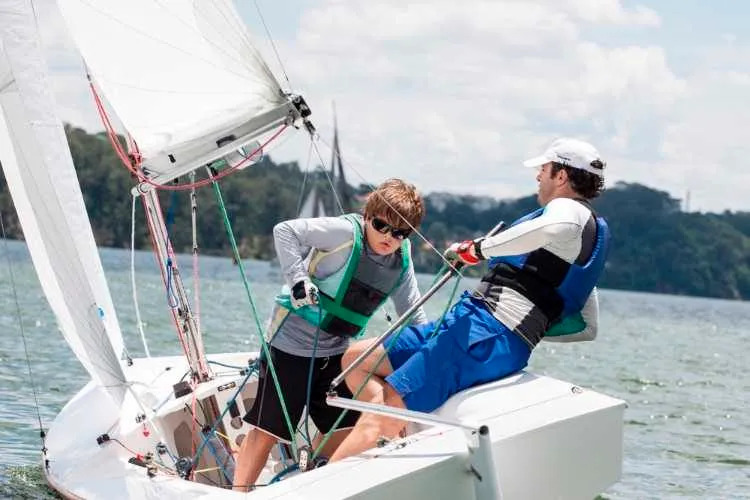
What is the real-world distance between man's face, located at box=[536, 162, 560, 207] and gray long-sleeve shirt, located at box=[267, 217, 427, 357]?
0.55m

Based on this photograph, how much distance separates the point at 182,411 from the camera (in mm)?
5711

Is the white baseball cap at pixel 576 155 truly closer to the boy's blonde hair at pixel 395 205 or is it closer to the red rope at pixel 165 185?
the boy's blonde hair at pixel 395 205

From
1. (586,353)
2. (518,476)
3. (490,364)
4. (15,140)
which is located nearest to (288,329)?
(490,364)

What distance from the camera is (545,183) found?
14.6 feet

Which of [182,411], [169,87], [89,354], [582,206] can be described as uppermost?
[169,87]

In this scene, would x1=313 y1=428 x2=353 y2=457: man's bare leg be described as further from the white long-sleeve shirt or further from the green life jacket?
the white long-sleeve shirt

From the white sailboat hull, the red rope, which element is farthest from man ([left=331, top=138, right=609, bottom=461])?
the red rope

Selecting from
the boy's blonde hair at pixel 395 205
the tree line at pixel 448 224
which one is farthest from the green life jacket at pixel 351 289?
the tree line at pixel 448 224

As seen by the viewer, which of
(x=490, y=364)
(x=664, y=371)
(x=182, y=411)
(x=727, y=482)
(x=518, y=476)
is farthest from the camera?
(x=664, y=371)

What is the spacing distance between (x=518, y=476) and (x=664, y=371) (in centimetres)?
1510

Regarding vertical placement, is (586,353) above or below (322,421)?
below

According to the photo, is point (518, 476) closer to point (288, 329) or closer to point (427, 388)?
point (427, 388)

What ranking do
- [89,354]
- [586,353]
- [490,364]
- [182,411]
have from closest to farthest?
1. [490,364]
2. [89,354]
3. [182,411]
4. [586,353]

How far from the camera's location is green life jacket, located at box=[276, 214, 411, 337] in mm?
4434
